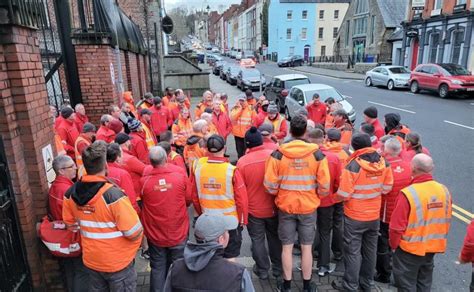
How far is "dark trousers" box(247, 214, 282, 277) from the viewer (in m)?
4.16

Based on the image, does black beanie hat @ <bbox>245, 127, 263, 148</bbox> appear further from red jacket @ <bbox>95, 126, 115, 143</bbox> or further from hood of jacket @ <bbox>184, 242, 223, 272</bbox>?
red jacket @ <bbox>95, 126, 115, 143</bbox>

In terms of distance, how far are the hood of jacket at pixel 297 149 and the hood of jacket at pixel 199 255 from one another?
1908 millimetres

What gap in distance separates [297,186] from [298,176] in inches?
4.6

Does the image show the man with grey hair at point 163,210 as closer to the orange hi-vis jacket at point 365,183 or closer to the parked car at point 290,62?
the orange hi-vis jacket at point 365,183

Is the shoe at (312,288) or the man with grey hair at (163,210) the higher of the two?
the man with grey hair at (163,210)

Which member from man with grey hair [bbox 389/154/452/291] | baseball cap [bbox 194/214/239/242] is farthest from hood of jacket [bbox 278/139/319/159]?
baseball cap [bbox 194/214/239/242]

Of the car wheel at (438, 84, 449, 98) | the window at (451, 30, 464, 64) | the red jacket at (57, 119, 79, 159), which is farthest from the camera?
the window at (451, 30, 464, 64)

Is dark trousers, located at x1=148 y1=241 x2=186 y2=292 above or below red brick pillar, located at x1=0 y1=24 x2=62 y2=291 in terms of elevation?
below

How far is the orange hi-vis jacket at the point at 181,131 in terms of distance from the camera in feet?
22.4

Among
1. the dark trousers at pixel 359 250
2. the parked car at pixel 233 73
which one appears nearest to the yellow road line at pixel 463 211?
the dark trousers at pixel 359 250

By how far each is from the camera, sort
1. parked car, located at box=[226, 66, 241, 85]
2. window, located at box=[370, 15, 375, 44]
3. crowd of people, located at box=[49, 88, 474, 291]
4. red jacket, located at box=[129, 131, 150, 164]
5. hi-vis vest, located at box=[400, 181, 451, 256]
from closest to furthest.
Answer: crowd of people, located at box=[49, 88, 474, 291] → hi-vis vest, located at box=[400, 181, 451, 256] → red jacket, located at box=[129, 131, 150, 164] → parked car, located at box=[226, 66, 241, 85] → window, located at box=[370, 15, 375, 44]

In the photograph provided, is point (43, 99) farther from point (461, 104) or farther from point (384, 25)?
point (384, 25)

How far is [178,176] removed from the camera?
359 cm

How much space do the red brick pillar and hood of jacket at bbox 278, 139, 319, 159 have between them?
255 centimetres
